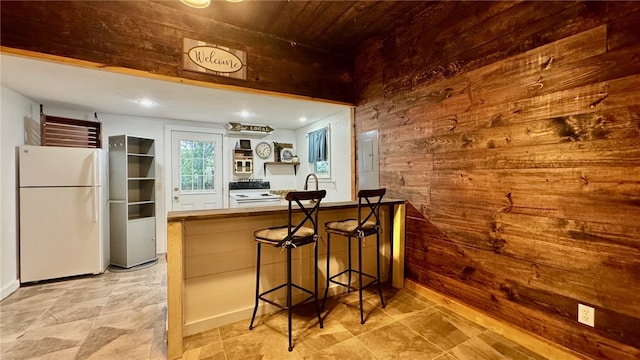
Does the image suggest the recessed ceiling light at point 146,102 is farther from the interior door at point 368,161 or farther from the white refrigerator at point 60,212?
the interior door at point 368,161

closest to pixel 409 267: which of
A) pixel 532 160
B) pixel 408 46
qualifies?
pixel 532 160

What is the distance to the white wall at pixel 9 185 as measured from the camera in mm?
2814

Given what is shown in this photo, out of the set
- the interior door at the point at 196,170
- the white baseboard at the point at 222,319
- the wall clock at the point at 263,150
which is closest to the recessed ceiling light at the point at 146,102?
the interior door at the point at 196,170

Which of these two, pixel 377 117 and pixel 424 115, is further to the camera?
pixel 377 117

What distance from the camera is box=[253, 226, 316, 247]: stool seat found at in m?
1.91

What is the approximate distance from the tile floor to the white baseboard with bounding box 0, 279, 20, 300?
0.12 m

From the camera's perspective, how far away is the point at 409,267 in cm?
283

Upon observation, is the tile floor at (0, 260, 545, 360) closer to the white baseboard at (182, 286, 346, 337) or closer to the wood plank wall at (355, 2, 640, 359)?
the white baseboard at (182, 286, 346, 337)

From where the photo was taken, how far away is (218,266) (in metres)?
2.15

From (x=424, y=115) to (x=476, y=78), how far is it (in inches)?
20.9

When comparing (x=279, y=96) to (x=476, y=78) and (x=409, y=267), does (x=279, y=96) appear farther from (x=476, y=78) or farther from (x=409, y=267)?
(x=409, y=267)

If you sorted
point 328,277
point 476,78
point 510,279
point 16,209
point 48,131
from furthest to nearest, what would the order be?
point 48,131
point 16,209
point 328,277
point 476,78
point 510,279

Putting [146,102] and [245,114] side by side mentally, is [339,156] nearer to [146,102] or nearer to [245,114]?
[245,114]

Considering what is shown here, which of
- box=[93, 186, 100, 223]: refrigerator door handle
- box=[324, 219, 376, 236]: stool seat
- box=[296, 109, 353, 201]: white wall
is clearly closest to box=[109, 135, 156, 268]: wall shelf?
box=[93, 186, 100, 223]: refrigerator door handle
